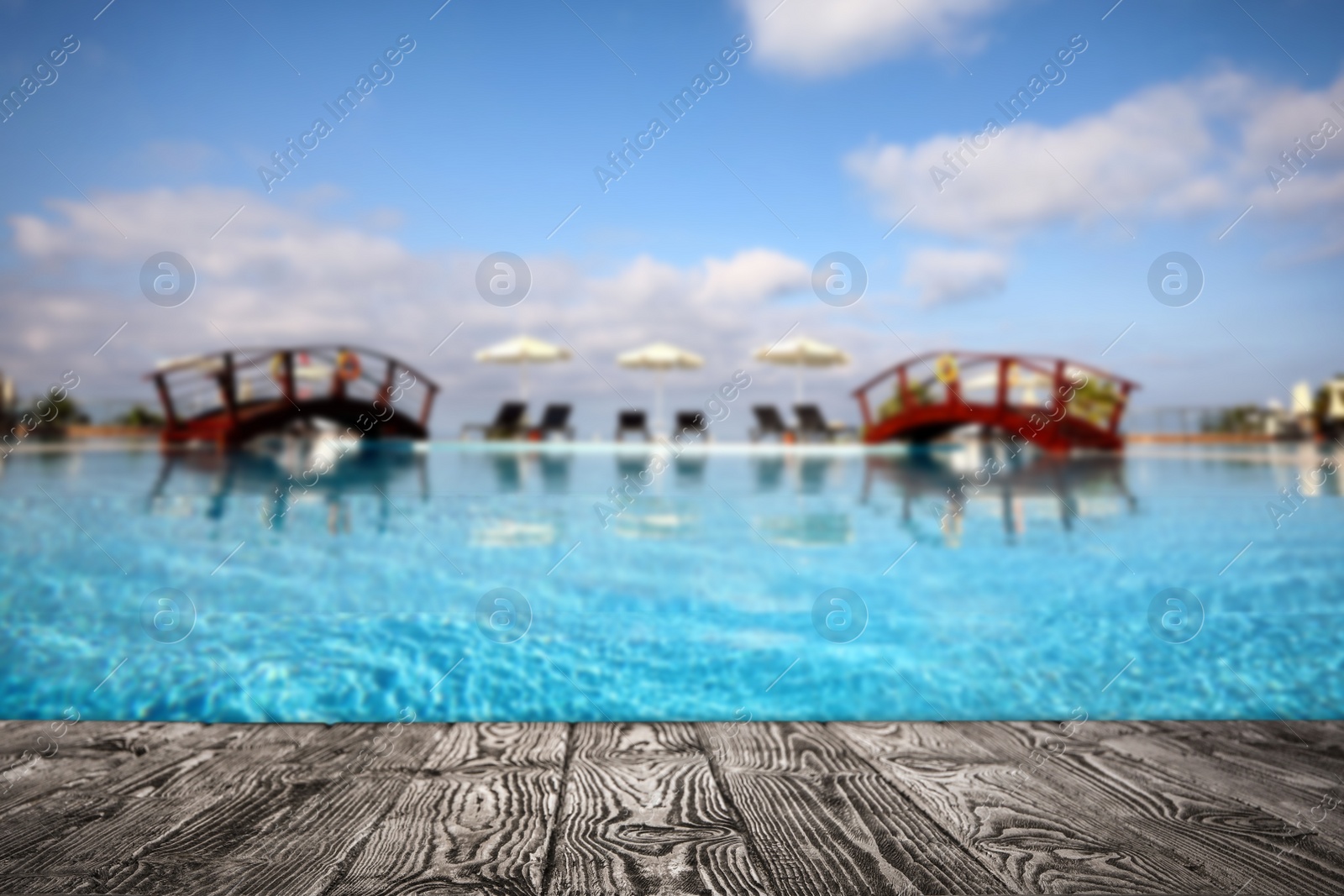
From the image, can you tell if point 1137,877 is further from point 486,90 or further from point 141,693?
point 486,90

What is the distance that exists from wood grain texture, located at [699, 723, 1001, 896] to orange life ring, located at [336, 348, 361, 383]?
11.4 m

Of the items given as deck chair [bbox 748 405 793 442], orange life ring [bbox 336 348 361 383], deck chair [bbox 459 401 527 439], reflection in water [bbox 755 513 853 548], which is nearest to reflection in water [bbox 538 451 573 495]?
deck chair [bbox 459 401 527 439]

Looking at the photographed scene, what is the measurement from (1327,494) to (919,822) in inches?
307

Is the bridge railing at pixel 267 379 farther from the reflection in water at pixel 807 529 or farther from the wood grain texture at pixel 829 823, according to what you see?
the wood grain texture at pixel 829 823

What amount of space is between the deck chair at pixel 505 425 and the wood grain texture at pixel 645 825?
42.8 feet

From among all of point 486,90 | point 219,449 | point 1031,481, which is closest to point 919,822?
point 1031,481


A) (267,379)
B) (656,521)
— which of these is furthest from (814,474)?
(267,379)

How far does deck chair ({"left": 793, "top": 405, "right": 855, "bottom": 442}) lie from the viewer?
47.0ft

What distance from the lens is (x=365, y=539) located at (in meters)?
4.73

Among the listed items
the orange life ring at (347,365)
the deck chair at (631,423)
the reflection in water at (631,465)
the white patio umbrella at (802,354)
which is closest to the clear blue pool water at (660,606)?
the reflection in water at (631,465)

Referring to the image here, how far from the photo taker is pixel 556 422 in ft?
49.2

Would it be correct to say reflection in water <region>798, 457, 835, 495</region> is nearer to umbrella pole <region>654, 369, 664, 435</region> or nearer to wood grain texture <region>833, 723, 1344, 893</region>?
wood grain texture <region>833, 723, 1344, 893</region>

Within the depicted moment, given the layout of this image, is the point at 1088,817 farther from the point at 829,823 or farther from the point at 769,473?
the point at 769,473

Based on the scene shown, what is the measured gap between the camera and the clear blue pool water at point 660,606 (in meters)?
2.75
